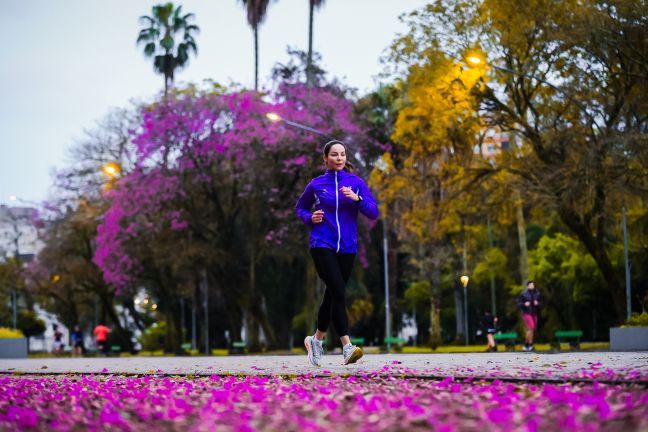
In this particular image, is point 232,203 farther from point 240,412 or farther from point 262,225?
point 240,412

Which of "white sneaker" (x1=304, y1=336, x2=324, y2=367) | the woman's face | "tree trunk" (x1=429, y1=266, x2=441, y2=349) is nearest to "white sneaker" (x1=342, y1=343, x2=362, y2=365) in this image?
"white sneaker" (x1=304, y1=336, x2=324, y2=367)

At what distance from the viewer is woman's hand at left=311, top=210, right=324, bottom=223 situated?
10.8 m

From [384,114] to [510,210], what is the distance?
17.3 metres

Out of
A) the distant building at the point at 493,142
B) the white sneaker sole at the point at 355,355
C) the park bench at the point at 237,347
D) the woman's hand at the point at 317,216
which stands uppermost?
the distant building at the point at 493,142

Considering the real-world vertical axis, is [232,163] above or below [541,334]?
above

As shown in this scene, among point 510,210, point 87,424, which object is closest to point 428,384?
point 87,424

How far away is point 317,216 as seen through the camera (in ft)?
35.6

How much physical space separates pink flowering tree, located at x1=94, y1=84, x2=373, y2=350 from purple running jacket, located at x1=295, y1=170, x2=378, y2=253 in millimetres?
28478

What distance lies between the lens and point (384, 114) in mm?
50719

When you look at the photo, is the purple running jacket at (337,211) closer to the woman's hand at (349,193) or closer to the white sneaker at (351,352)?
the woman's hand at (349,193)

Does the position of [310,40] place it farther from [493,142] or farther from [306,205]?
[306,205]

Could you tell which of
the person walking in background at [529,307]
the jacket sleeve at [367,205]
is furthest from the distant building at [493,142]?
the jacket sleeve at [367,205]

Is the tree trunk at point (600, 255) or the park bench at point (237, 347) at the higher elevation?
the tree trunk at point (600, 255)

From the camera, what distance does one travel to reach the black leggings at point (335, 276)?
35.9 feet
